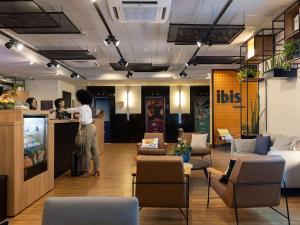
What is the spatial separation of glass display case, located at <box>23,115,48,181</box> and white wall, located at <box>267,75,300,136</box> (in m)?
4.84

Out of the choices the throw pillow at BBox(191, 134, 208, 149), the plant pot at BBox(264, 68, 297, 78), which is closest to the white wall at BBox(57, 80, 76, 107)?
the throw pillow at BBox(191, 134, 208, 149)

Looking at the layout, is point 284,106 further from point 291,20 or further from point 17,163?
point 17,163

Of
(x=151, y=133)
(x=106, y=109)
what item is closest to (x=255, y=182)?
(x=151, y=133)

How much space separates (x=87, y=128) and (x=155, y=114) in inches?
357

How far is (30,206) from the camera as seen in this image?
15.3 ft

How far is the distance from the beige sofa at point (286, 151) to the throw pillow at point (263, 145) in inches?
3.7

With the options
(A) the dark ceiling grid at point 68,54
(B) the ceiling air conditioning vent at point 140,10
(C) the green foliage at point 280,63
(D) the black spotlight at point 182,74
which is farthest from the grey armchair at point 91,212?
(D) the black spotlight at point 182,74

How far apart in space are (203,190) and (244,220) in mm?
1658

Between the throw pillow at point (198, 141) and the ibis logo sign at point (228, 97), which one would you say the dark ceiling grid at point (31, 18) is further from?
the ibis logo sign at point (228, 97)

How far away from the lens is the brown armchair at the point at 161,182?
12.4 feet

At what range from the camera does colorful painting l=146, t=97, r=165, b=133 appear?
1576 centimetres

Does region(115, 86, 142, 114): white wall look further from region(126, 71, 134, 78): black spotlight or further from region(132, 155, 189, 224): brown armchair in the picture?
region(132, 155, 189, 224): brown armchair

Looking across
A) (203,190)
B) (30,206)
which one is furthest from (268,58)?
(30,206)

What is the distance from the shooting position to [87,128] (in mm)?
6840
